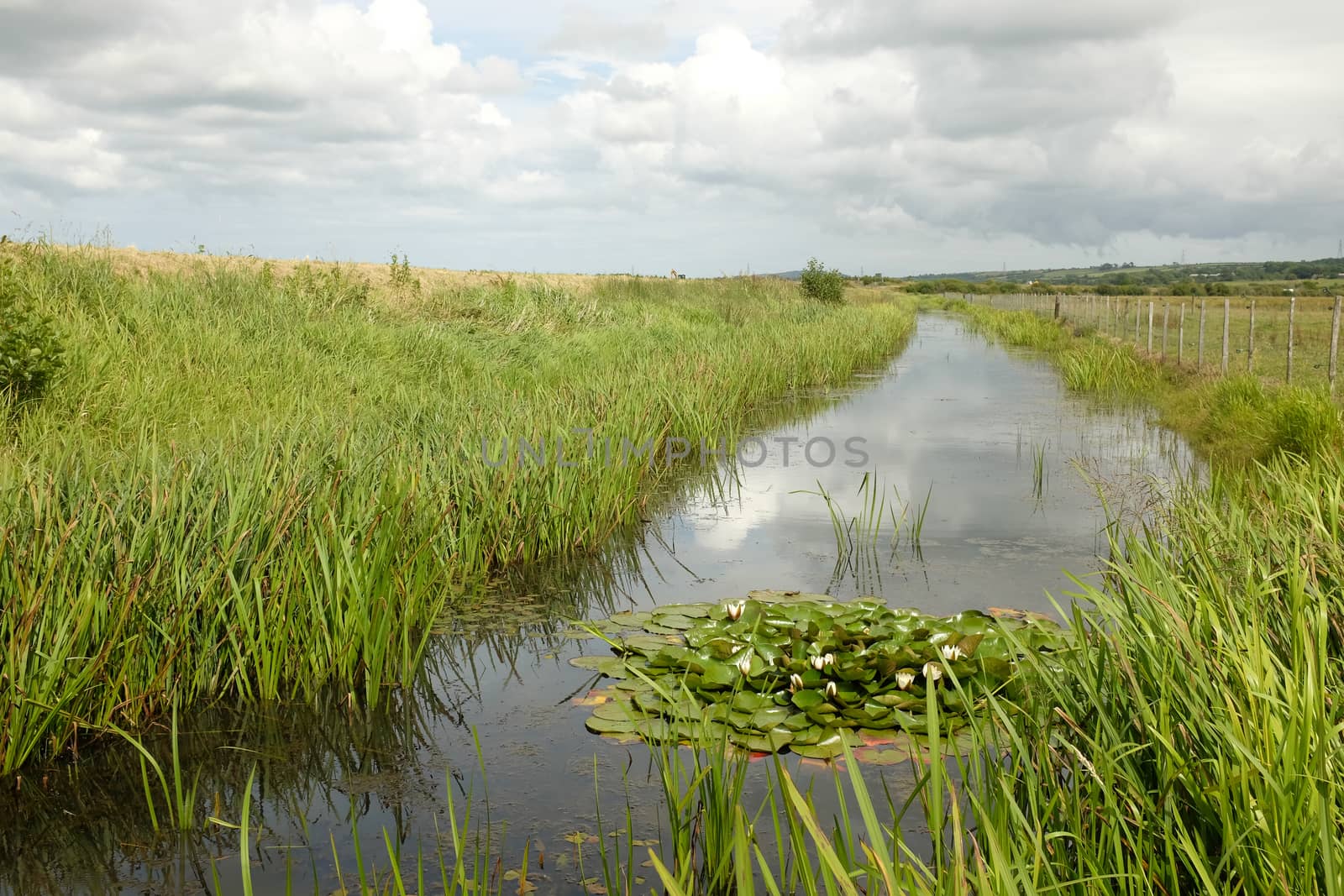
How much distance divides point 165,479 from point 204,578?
2.02 ft

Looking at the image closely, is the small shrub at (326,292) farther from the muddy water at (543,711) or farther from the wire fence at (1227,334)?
the wire fence at (1227,334)

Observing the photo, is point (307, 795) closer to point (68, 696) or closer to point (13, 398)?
point (68, 696)

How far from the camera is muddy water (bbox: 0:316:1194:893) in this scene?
292cm

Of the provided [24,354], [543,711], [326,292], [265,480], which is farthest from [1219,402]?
[326,292]

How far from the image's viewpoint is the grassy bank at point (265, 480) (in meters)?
3.40

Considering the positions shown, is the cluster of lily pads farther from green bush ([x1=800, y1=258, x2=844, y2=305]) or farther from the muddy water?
green bush ([x1=800, y1=258, x2=844, y2=305])

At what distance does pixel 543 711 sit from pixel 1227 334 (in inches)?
479

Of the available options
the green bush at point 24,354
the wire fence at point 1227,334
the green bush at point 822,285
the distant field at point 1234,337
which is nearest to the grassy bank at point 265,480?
the green bush at point 24,354

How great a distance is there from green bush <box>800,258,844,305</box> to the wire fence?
6.73 m

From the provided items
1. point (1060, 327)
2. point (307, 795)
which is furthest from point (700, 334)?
point (1060, 327)

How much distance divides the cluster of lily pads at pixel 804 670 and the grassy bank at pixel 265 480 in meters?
0.88

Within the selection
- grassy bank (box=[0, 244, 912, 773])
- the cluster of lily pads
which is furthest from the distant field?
grassy bank (box=[0, 244, 912, 773])

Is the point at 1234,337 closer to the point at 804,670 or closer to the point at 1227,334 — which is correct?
the point at 1227,334

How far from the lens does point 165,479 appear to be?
13.3ft
